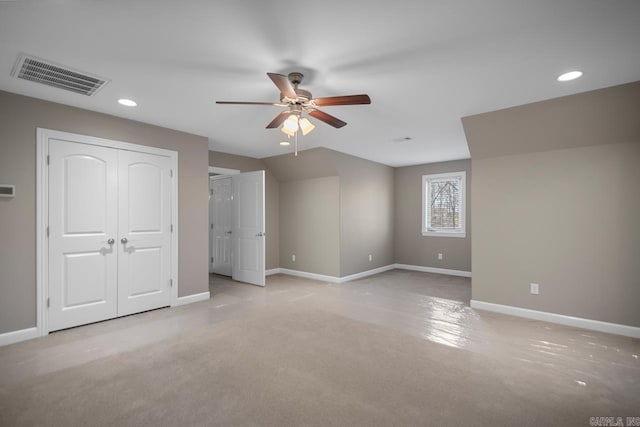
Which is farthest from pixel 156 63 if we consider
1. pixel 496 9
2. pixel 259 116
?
pixel 496 9

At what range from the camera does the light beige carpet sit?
1921mm

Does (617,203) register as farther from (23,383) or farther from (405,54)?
(23,383)

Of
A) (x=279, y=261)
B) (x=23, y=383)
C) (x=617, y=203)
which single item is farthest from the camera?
(x=279, y=261)

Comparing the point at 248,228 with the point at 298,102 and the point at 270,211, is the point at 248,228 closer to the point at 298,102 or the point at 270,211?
the point at 270,211

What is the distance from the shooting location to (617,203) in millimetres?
3357

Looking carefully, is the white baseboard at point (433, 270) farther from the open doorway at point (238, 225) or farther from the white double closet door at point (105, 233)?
the white double closet door at point (105, 233)

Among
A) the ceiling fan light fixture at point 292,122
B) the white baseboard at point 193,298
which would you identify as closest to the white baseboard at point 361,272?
the white baseboard at point 193,298

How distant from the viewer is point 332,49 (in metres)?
2.23

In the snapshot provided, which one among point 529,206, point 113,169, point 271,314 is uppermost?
point 113,169

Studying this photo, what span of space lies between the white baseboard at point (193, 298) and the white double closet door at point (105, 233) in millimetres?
167

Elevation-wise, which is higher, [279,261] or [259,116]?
[259,116]

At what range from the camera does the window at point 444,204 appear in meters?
6.70

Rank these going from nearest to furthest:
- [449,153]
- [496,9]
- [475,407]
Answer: [496,9]
[475,407]
[449,153]

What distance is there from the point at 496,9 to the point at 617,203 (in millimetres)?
2986
